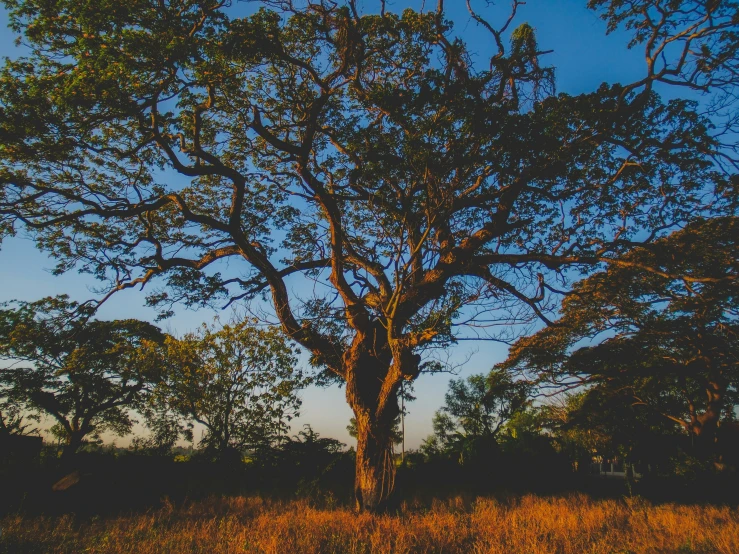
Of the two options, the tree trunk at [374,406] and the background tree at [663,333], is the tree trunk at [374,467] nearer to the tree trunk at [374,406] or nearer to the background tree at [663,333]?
the tree trunk at [374,406]

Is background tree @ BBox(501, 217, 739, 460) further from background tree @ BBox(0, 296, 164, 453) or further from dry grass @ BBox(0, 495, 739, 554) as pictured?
background tree @ BBox(0, 296, 164, 453)

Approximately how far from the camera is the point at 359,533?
5730 millimetres

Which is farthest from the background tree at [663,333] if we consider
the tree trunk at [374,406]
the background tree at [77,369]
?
the background tree at [77,369]

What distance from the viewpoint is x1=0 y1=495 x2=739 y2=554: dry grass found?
4992 millimetres

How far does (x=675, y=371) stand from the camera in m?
13.7

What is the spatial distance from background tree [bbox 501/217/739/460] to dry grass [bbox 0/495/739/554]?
4.01 meters

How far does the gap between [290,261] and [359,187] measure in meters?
3.18

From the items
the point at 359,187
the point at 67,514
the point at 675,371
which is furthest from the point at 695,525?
the point at 67,514

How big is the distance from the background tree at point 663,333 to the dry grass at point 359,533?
13.2ft

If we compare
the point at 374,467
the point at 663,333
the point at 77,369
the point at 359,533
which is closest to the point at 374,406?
the point at 374,467

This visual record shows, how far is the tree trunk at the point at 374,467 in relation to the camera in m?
7.60

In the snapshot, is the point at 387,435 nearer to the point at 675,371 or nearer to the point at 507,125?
the point at 507,125

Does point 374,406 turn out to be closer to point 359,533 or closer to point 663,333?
point 359,533

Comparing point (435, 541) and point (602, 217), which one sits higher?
point (602, 217)
